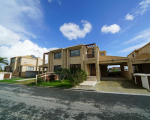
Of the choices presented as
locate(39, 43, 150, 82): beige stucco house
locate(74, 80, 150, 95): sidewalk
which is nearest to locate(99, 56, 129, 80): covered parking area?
locate(39, 43, 150, 82): beige stucco house

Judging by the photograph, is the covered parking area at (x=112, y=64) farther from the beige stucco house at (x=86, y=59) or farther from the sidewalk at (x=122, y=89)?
the sidewalk at (x=122, y=89)

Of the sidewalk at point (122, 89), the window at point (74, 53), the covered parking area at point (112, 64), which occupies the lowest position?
the sidewalk at point (122, 89)

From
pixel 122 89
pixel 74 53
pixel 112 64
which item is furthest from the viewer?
pixel 112 64

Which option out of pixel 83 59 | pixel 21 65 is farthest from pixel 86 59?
pixel 21 65

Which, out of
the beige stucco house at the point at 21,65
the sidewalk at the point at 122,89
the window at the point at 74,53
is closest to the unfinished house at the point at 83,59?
the window at the point at 74,53

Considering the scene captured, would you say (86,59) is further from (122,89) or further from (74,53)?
(122,89)

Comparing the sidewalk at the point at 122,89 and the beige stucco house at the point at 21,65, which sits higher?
the beige stucco house at the point at 21,65

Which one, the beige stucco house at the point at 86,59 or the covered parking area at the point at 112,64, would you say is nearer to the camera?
the covered parking area at the point at 112,64

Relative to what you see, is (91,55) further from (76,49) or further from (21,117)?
(21,117)

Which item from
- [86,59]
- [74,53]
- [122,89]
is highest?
[74,53]

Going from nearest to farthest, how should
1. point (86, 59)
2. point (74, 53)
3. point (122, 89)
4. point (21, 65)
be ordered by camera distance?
point (122, 89), point (86, 59), point (74, 53), point (21, 65)

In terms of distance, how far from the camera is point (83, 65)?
1336cm

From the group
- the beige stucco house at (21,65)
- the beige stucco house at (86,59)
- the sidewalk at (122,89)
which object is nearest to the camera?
the sidewalk at (122,89)

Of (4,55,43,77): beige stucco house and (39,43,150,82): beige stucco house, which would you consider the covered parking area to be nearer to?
(39,43,150,82): beige stucco house
